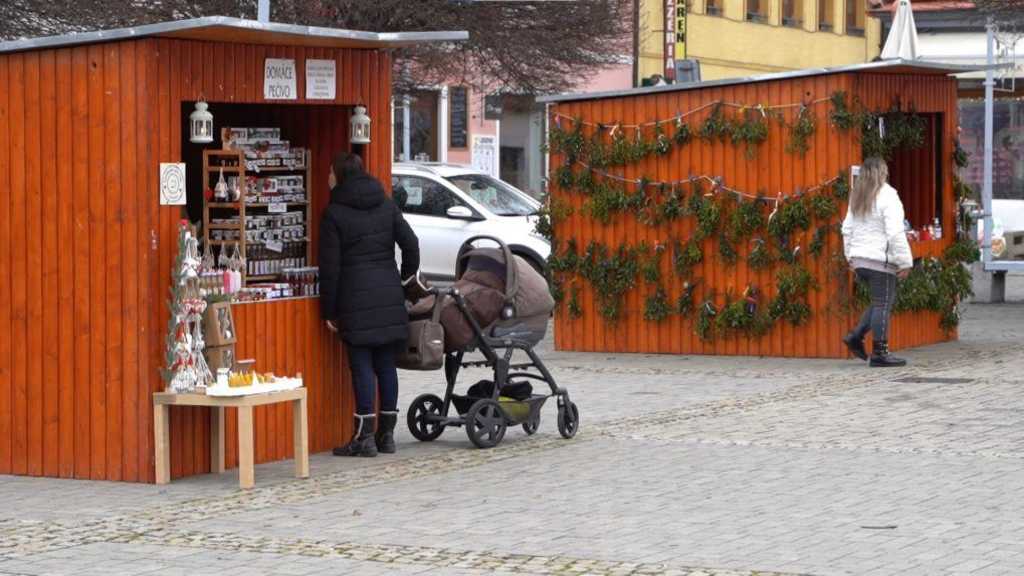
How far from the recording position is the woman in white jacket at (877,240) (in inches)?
669

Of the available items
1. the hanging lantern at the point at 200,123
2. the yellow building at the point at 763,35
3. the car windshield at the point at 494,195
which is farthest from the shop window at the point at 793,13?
the hanging lantern at the point at 200,123

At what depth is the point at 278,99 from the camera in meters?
12.1

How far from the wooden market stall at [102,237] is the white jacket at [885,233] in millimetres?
6081

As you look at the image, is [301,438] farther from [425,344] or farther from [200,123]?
[200,123]

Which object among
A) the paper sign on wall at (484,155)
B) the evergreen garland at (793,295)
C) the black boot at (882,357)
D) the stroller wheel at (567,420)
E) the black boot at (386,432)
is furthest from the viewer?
the paper sign on wall at (484,155)

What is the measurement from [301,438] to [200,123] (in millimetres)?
1776

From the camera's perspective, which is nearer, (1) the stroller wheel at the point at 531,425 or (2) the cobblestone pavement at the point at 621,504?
(2) the cobblestone pavement at the point at 621,504

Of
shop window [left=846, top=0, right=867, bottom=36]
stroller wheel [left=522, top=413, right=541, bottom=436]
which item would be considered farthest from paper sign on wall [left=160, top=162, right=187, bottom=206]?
shop window [left=846, top=0, right=867, bottom=36]

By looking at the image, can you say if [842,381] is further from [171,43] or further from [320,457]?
[171,43]

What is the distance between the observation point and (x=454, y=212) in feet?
81.9

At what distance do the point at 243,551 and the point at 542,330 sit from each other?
13.3ft

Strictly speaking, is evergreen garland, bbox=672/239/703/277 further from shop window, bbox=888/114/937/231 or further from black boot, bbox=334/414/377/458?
black boot, bbox=334/414/377/458

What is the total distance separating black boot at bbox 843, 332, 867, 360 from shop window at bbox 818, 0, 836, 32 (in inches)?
1516

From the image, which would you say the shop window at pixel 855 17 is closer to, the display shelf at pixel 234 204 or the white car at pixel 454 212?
the white car at pixel 454 212
